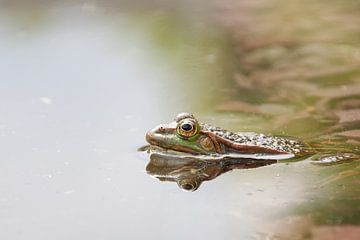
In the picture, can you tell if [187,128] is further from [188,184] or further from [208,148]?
[188,184]

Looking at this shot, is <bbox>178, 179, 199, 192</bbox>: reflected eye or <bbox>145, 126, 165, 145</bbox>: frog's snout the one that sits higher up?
<bbox>145, 126, 165, 145</bbox>: frog's snout

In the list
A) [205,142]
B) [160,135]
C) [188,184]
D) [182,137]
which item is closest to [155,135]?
[160,135]

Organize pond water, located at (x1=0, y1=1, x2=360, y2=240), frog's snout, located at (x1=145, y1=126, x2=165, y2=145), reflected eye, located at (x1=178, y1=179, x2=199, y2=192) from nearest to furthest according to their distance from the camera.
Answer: pond water, located at (x1=0, y1=1, x2=360, y2=240), reflected eye, located at (x1=178, y1=179, x2=199, y2=192), frog's snout, located at (x1=145, y1=126, x2=165, y2=145)

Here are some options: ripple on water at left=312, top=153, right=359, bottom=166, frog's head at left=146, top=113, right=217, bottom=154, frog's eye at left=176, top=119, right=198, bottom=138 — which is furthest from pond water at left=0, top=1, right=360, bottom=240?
frog's eye at left=176, top=119, right=198, bottom=138

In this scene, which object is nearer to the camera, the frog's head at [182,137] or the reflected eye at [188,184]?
the reflected eye at [188,184]

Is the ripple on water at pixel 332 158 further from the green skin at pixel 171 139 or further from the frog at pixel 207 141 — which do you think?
the green skin at pixel 171 139

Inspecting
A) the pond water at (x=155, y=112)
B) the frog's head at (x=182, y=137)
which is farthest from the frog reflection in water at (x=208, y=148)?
the pond water at (x=155, y=112)

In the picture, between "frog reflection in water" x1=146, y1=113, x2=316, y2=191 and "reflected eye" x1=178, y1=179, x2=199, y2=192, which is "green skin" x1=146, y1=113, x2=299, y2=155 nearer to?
"frog reflection in water" x1=146, y1=113, x2=316, y2=191

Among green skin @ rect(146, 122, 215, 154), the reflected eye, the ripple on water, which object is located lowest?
the reflected eye
